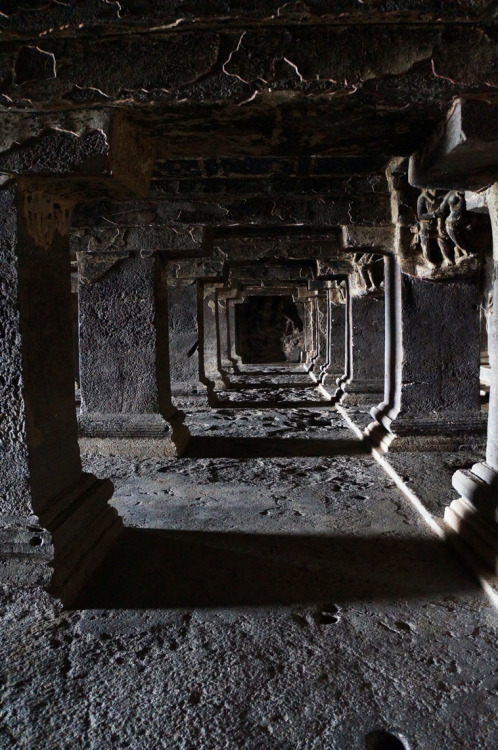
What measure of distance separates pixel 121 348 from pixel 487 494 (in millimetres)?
3932

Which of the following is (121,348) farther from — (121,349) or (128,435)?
(128,435)

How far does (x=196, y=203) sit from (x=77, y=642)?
4086 mm

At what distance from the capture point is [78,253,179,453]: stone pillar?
5680 millimetres

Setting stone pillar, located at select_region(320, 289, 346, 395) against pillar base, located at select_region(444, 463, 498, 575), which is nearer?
pillar base, located at select_region(444, 463, 498, 575)

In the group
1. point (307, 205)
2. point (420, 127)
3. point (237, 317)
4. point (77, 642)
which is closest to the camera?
point (77, 642)

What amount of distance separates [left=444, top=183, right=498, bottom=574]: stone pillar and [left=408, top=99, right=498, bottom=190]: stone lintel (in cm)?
21

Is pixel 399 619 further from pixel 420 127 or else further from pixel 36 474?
pixel 420 127

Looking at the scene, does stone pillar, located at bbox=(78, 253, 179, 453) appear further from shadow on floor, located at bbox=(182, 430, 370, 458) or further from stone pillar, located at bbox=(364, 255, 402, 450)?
stone pillar, located at bbox=(364, 255, 402, 450)

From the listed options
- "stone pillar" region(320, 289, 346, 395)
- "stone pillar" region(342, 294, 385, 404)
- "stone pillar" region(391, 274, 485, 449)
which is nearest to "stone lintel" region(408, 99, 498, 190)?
"stone pillar" region(391, 274, 485, 449)

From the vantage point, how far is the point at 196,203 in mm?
5340

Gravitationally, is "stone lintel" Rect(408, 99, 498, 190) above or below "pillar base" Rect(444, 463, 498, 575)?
above

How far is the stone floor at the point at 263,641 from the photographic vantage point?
70.6 inches

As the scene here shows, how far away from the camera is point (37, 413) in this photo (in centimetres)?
279

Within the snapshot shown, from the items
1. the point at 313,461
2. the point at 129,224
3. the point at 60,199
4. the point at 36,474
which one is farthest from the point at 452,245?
the point at 36,474
